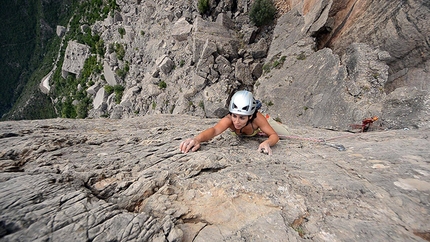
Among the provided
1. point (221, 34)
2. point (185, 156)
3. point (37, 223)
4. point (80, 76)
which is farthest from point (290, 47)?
point (80, 76)

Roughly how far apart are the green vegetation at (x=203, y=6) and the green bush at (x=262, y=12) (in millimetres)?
3842

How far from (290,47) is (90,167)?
1470cm

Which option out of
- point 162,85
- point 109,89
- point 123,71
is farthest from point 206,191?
point 109,89

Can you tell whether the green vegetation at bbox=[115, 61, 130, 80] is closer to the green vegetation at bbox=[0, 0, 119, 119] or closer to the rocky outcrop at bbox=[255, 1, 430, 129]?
the green vegetation at bbox=[0, 0, 119, 119]

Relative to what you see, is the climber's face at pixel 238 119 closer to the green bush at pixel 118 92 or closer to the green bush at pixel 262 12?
the green bush at pixel 262 12

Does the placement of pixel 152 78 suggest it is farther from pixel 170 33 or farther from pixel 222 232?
pixel 222 232

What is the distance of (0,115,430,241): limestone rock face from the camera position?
2.20 meters

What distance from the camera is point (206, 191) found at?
295 cm

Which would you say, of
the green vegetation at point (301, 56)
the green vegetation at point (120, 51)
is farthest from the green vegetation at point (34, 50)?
the green vegetation at point (301, 56)

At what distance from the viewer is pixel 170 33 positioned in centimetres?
1939

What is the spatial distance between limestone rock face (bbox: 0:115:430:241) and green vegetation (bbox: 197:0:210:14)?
16720 millimetres

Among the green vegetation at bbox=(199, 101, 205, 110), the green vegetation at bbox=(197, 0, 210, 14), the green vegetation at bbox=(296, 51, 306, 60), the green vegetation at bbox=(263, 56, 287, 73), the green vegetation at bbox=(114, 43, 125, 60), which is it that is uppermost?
the green vegetation at bbox=(197, 0, 210, 14)

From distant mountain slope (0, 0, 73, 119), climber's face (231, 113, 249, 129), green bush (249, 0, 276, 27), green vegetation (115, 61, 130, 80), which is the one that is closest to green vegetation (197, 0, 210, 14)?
green bush (249, 0, 276, 27)

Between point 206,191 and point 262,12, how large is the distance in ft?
55.3
